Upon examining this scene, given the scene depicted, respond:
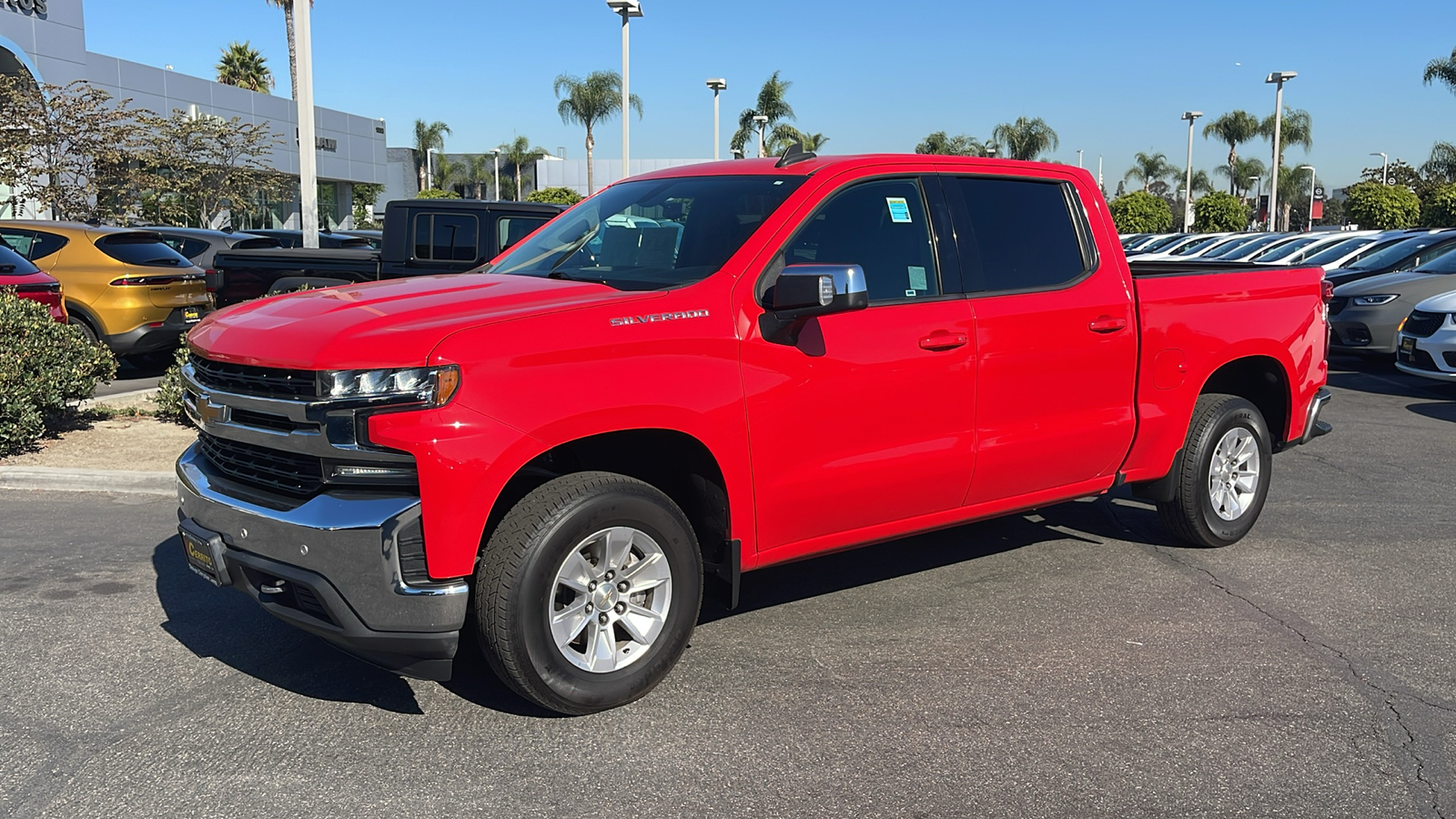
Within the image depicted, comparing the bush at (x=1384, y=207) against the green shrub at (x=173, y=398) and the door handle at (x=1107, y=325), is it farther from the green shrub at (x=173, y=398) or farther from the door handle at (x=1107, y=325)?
the green shrub at (x=173, y=398)

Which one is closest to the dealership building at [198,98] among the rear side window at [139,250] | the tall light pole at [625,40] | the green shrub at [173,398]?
the tall light pole at [625,40]

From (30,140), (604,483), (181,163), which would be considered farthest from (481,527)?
(181,163)

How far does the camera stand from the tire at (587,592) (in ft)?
12.5

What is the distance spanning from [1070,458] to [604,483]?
8.04 feet

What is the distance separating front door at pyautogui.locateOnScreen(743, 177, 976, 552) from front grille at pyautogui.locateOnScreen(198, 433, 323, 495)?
4.99 ft

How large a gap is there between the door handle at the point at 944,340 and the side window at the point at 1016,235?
265mm

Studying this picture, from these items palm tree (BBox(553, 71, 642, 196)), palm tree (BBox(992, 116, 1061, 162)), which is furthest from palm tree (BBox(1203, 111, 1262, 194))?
palm tree (BBox(553, 71, 642, 196))

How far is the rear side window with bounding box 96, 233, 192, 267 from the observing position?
503 inches

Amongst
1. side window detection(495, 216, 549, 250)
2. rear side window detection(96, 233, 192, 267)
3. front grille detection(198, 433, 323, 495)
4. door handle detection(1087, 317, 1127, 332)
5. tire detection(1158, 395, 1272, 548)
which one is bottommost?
tire detection(1158, 395, 1272, 548)

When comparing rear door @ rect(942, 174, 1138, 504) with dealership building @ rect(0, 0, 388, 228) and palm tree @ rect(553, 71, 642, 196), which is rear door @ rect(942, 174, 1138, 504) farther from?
palm tree @ rect(553, 71, 642, 196)

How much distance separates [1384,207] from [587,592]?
43.1 meters

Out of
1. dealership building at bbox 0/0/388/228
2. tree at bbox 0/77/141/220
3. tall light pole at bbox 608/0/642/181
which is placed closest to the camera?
tall light pole at bbox 608/0/642/181

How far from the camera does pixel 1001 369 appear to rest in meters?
5.05

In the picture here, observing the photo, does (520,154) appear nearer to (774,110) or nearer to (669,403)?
(774,110)
